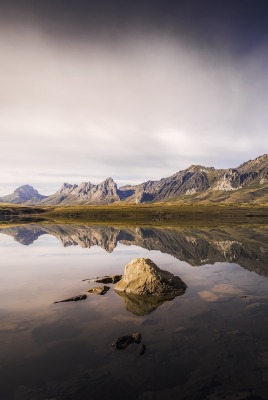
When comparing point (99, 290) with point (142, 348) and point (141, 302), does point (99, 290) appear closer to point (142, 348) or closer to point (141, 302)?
point (141, 302)

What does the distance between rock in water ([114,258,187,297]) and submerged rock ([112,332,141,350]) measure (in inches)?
376

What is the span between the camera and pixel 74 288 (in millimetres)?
31906

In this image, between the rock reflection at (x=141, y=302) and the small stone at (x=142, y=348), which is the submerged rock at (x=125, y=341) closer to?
the small stone at (x=142, y=348)

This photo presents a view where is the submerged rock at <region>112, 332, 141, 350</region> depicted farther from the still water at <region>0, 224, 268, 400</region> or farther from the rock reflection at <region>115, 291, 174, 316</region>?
the rock reflection at <region>115, 291, 174, 316</region>

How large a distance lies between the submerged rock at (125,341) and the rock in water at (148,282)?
956 cm

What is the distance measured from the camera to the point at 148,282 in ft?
95.2

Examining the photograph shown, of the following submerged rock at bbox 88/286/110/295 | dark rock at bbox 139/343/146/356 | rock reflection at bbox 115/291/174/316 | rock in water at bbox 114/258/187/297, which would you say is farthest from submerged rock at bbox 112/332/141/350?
submerged rock at bbox 88/286/110/295

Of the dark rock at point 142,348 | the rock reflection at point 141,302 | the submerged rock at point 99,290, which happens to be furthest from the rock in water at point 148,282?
the dark rock at point 142,348

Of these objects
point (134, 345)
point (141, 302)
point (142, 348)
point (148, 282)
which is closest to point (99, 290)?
point (148, 282)

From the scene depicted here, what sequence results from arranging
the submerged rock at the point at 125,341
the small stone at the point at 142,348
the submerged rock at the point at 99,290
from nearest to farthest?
1. the small stone at the point at 142,348
2. the submerged rock at the point at 125,341
3. the submerged rock at the point at 99,290

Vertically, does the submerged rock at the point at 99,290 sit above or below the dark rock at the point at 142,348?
below

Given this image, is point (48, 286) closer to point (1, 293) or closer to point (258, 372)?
point (1, 293)

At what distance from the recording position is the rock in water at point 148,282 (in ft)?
93.9

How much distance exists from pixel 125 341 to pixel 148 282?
35.8 ft
